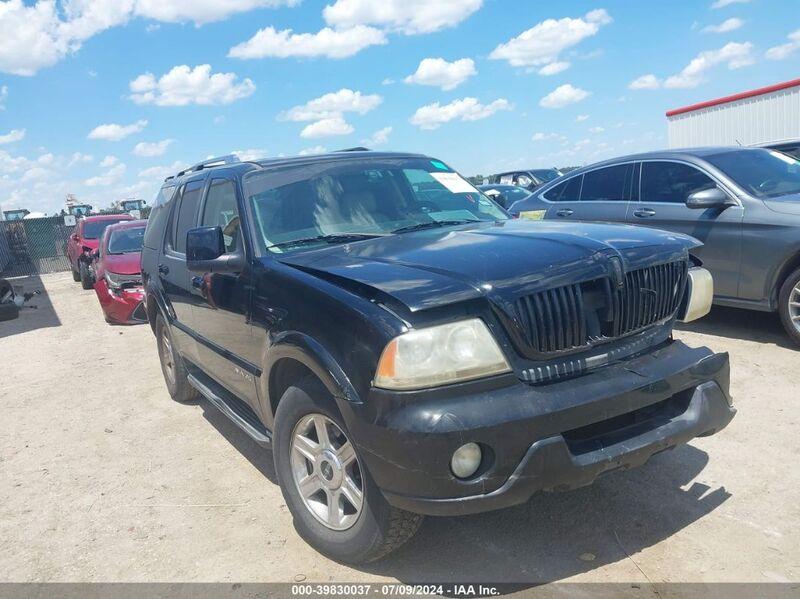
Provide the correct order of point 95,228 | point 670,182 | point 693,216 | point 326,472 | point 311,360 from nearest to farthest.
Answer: point 311,360 < point 326,472 < point 693,216 < point 670,182 < point 95,228

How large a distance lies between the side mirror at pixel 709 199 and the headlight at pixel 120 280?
316 inches

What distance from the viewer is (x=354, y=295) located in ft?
8.71

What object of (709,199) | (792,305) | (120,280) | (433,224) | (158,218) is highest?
(158,218)

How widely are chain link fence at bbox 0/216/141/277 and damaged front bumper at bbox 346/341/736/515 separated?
24604 mm

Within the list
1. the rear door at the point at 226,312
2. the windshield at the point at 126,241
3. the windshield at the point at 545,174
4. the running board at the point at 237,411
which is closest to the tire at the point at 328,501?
the running board at the point at 237,411

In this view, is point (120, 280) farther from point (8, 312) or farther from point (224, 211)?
point (224, 211)

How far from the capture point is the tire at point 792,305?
5.47 m

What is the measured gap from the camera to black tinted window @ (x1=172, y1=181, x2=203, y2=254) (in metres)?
4.70

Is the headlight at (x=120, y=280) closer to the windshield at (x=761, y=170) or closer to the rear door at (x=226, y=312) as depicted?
the rear door at (x=226, y=312)

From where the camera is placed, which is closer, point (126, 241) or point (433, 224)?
point (433, 224)

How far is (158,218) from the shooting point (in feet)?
18.6

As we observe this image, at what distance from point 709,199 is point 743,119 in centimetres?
1551

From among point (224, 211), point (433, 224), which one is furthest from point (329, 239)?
point (224, 211)

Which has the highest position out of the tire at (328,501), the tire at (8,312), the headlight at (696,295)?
the headlight at (696,295)
